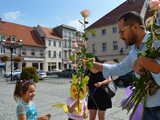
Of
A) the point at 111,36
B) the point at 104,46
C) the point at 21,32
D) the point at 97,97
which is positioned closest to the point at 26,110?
the point at 97,97

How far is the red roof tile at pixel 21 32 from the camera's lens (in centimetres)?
4188

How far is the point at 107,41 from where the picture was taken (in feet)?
118

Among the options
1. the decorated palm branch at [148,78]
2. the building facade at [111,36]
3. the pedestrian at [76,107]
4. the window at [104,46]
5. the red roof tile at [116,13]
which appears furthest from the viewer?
the window at [104,46]

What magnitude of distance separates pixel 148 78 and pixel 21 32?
46.2 meters

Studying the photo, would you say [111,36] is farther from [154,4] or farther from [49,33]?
[154,4]

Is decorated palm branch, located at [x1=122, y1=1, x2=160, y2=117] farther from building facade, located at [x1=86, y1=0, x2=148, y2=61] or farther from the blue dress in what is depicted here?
building facade, located at [x1=86, y1=0, x2=148, y2=61]

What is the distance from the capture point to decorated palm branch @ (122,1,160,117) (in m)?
1.46

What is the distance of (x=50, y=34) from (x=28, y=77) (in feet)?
156

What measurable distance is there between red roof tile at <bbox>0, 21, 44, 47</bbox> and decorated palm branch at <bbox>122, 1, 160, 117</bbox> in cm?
4146

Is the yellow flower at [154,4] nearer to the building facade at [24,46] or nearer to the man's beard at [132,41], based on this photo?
the man's beard at [132,41]

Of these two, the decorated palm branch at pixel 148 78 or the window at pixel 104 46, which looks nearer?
the decorated palm branch at pixel 148 78

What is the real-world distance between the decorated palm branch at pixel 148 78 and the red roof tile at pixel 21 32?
1632 inches

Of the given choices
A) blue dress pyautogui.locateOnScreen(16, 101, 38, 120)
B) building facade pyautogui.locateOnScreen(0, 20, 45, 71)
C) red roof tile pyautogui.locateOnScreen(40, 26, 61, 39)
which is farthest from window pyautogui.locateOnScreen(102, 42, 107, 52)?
blue dress pyautogui.locateOnScreen(16, 101, 38, 120)

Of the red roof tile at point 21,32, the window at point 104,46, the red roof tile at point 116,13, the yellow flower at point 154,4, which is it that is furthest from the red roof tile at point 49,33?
the yellow flower at point 154,4
